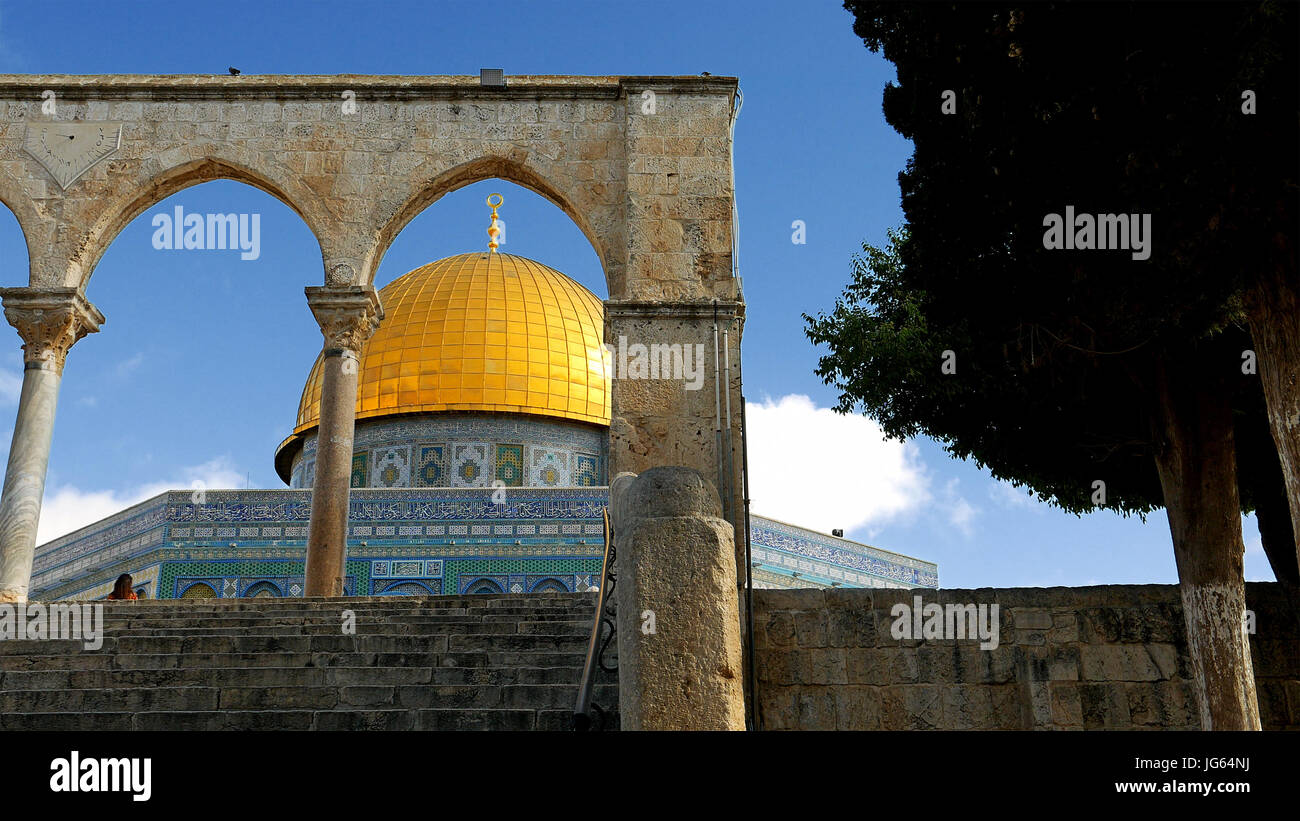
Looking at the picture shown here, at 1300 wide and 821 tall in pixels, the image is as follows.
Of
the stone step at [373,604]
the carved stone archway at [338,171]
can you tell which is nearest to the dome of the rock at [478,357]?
the carved stone archway at [338,171]

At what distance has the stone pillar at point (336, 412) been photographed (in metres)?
9.41

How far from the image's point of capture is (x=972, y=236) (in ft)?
21.5

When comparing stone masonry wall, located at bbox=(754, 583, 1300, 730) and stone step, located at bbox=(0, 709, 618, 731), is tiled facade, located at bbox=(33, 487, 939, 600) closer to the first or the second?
stone masonry wall, located at bbox=(754, 583, 1300, 730)

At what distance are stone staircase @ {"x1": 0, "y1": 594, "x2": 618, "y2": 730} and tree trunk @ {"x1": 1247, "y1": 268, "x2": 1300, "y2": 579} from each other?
3.42 metres

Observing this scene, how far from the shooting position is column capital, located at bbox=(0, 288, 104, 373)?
9789 millimetres

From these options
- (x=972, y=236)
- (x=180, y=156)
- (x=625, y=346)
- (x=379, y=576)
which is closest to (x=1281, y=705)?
(x=972, y=236)

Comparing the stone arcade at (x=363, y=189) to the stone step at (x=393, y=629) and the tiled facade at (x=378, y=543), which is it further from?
the tiled facade at (x=378, y=543)

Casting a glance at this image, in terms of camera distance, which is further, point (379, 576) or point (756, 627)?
point (379, 576)

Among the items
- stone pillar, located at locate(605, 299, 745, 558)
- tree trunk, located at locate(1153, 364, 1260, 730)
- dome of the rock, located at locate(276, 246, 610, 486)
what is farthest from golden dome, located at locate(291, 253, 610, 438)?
tree trunk, located at locate(1153, 364, 1260, 730)

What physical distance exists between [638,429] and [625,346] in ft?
2.63

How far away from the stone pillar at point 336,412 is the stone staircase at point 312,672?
6.06 feet
